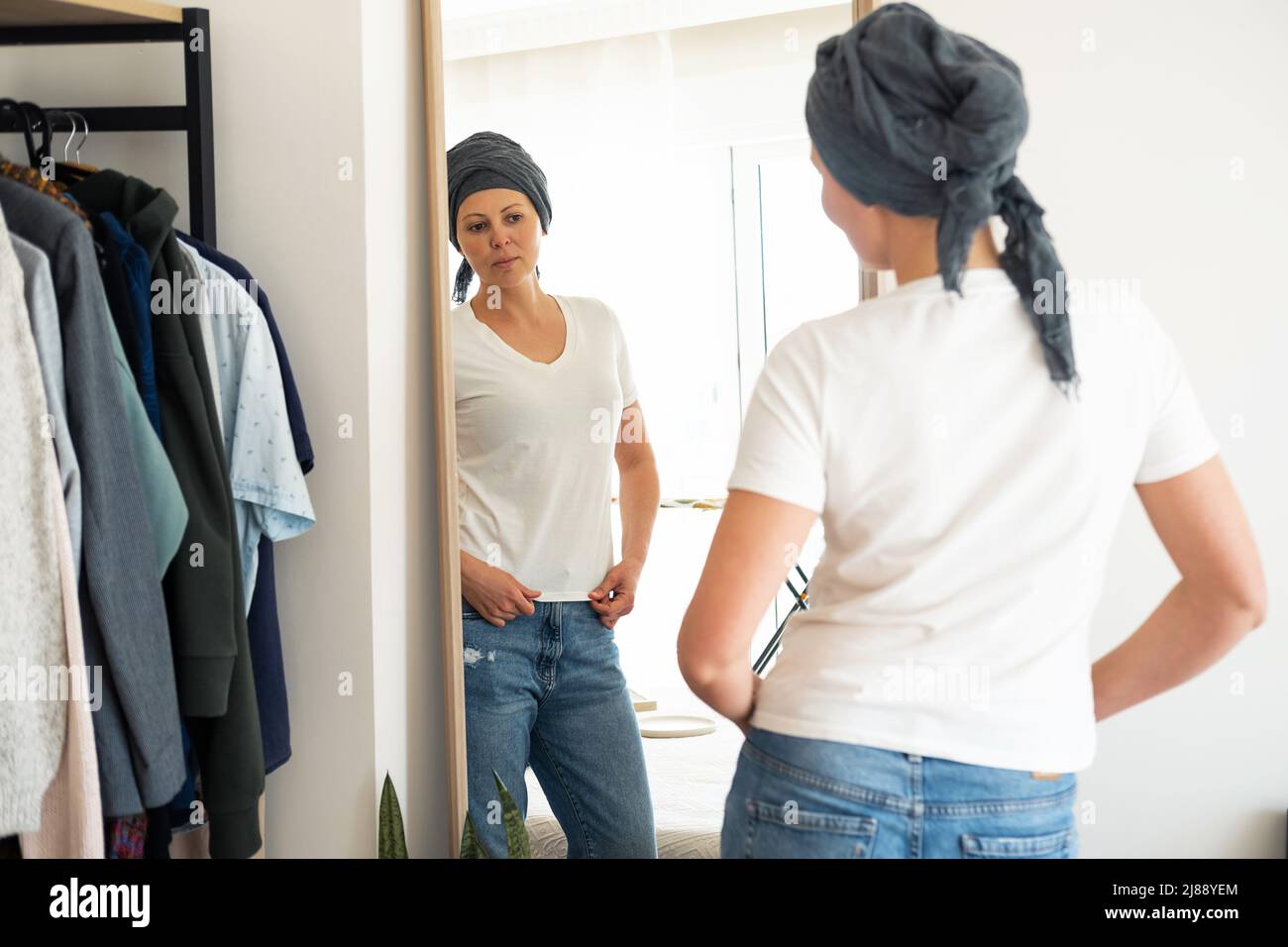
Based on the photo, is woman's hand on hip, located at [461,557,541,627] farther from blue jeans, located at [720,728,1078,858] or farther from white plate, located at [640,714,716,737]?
blue jeans, located at [720,728,1078,858]

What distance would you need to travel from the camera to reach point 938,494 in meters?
1.04

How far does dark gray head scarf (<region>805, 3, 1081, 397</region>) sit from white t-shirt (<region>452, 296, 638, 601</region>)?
0.92 m

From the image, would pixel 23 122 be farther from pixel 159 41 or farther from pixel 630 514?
pixel 630 514

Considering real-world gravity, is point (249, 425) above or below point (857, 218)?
below

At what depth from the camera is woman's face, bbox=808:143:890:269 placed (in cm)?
114

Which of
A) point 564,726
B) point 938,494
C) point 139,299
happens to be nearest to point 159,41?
point 139,299

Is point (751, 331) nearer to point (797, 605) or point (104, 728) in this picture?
point (797, 605)

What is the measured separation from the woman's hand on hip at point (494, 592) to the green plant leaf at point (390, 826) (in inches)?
13.1

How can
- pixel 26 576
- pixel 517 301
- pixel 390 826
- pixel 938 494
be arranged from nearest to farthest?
pixel 938 494 < pixel 26 576 < pixel 390 826 < pixel 517 301

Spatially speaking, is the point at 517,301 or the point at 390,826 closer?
the point at 390,826

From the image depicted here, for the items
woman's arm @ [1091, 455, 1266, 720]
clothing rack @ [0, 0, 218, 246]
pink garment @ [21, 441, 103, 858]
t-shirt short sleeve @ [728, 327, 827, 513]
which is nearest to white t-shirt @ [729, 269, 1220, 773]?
t-shirt short sleeve @ [728, 327, 827, 513]

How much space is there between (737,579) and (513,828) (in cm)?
106
